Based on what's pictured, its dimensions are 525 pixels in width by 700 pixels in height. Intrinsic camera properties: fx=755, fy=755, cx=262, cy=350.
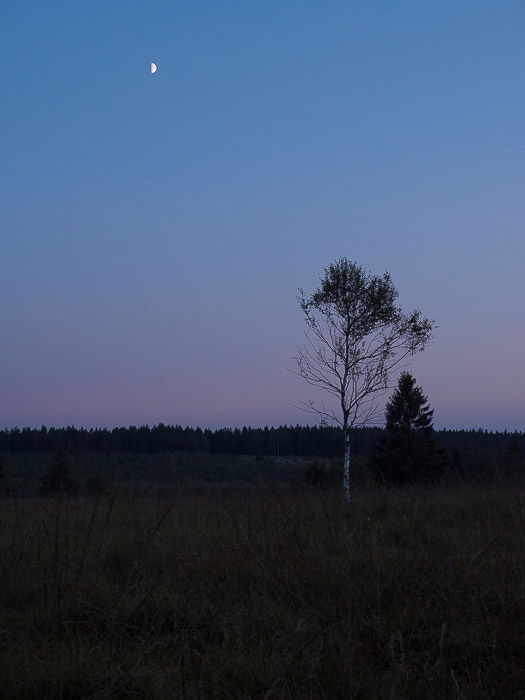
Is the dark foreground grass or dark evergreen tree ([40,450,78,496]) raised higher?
dark evergreen tree ([40,450,78,496])

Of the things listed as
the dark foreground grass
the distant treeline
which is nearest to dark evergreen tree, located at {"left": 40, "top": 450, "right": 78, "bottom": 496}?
the dark foreground grass

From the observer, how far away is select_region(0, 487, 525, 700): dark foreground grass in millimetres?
3777

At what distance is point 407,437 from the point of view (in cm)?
3672

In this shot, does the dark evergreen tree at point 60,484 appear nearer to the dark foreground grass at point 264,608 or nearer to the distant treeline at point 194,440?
the dark foreground grass at point 264,608

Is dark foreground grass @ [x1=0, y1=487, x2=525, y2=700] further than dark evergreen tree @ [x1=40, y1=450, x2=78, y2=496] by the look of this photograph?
No

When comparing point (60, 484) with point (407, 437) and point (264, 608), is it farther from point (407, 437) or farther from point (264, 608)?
point (407, 437)

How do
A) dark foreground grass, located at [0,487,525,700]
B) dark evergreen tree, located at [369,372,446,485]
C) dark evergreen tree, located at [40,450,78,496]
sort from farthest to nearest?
dark evergreen tree, located at [369,372,446,485]
dark evergreen tree, located at [40,450,78,496]
dark foreground grass, located at [0,487,525,700]

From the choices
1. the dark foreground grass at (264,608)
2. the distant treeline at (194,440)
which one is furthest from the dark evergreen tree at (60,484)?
the distant treeline at (194,440)

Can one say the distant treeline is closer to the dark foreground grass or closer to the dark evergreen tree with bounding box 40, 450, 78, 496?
the dark evergreen tree with bounding box 40, 450, 78, 496

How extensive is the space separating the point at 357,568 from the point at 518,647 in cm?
153

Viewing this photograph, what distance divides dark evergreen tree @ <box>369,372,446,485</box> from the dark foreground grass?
2839 cm

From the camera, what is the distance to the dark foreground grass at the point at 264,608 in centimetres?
378

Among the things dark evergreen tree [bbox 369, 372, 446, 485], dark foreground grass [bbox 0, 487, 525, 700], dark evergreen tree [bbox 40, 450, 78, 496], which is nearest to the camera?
dark foreground grass [bbox 0, 487, 525, 700]

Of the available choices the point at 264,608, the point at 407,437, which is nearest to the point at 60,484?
the point at 264,608
